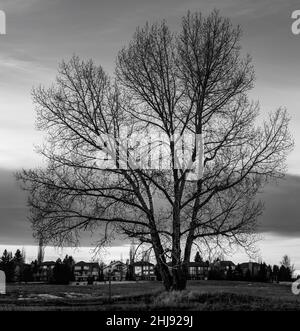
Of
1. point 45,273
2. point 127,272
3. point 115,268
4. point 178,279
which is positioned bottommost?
point 45,273

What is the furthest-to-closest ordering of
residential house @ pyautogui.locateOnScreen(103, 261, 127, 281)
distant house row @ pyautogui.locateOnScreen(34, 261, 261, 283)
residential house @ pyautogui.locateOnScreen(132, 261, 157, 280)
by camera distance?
1. distant house row @ pyautogui.locateOnScreen(34, 261, 261, 283)
2. residential house @ pyautogui.locateOnScreen(103, 261, 127, 281)
3. residential house @ pyautogui.locateOnScreen(132, 261, 157, 280)

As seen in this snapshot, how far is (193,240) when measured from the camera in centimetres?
2570

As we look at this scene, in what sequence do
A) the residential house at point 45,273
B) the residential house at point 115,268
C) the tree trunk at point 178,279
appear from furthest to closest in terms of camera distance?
the residential house at point 45,273
the residential house at point 115,268
the tree trunk at point 178,279

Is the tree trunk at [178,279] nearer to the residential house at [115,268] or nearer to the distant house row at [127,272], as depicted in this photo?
the distant house row at [127,272]

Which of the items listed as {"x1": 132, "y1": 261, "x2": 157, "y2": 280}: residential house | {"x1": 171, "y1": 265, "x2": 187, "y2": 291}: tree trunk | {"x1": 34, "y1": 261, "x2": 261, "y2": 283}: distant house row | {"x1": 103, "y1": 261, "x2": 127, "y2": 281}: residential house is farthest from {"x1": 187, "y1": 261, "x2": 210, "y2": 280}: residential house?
{"x1": 103, "y1": 261, "x2": 127, "y2": 281}: residential house

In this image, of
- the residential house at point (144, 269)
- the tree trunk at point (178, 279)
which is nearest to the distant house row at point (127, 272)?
the residential house at point (144, 269)

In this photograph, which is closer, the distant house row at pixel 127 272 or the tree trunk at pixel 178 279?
the tree trunk at pixel 178 279

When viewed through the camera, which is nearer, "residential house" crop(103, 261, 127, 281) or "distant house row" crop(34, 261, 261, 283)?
"residential house" crop(103, 261, 127, 281)

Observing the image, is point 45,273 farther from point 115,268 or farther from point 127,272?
point 115,268

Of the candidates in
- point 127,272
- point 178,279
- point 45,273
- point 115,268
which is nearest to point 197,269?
point 115,268

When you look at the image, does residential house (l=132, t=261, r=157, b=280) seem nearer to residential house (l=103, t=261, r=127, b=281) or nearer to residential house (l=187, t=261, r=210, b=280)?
residential house (l=103, t=261, r=127, b=281)

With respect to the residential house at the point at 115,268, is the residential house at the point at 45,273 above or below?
below
